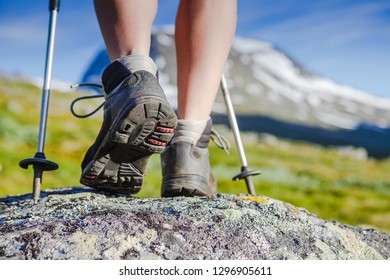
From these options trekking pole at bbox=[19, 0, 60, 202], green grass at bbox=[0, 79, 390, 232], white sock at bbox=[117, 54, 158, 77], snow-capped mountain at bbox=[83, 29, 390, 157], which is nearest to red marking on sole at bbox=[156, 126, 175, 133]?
white sock at bbox=[117, 54, 158, 77]

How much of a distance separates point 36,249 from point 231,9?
2.03m

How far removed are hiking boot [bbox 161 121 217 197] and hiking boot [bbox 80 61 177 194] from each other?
0.24 m

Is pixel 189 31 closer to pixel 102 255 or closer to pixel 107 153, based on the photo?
pixel 107 153

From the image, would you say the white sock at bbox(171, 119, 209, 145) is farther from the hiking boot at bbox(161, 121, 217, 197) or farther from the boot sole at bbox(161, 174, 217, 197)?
the boot sole at bbox(161, 174, 217, 197)

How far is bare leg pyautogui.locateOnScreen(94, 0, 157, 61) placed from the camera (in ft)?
9.10

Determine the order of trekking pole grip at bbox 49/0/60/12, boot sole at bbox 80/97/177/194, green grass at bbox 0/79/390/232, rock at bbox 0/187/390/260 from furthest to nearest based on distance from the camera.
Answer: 1. green grass at bbox 0/79/390/232
2. trekking pole grip at bbox 49/0/60/12
3. boot sole at bbox 80/97/177/194
4. rock at bbox 0/187/390/260

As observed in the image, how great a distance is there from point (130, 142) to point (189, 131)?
582mm

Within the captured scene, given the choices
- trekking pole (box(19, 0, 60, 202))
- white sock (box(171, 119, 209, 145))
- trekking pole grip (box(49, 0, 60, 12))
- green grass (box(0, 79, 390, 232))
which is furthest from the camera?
green grass (box(0, 79, 390, 232))

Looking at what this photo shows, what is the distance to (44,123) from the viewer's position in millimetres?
3154

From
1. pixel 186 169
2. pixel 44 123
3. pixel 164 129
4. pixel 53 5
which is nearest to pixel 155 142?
pixel 164 129

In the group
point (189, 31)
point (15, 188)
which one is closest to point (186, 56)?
point (189, 31)

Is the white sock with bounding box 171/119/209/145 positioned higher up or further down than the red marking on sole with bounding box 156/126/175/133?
higher up

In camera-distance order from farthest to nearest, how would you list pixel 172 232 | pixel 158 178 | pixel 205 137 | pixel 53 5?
pixel 158 178
pixel 53 5
pixel 205 137
pixel 172 232

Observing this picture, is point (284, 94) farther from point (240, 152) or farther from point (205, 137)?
point (205, 137)
